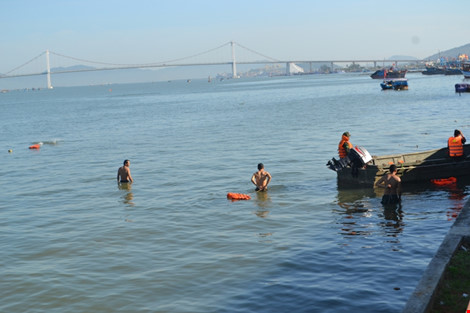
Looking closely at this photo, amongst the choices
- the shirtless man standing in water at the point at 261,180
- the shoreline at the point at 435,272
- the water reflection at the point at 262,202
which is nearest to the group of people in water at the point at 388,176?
the shirtless man standing in water at the point at 261,180

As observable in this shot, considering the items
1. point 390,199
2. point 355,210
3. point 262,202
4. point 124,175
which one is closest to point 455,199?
point 390,199

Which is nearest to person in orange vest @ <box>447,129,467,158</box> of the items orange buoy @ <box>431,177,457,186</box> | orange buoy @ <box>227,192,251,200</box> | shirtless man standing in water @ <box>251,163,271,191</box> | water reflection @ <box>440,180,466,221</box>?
orange buoy @ <box>431,177,457,186</box>

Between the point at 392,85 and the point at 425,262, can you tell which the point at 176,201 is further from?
the point at 392,85

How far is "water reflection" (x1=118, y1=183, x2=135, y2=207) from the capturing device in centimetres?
2180

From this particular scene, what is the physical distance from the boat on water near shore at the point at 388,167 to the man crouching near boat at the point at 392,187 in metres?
2.09

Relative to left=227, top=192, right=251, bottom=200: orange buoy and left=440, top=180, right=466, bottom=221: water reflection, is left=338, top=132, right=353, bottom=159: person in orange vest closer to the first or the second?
left=440, top=180, right=466, bottom=221: water reflection

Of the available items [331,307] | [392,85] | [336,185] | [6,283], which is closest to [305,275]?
[331,307]

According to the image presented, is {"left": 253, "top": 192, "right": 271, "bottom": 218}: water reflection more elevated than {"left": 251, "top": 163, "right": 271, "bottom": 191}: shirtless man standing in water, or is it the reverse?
{"left": 251, "top": 163, "right": 271, "bottom": 191}: shirtless man standing in water

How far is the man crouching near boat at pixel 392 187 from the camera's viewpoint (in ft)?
58.0

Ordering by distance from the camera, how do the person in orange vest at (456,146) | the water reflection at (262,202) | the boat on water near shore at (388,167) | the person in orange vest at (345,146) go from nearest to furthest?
the water reflection at (262,202) → the boat on water near shore at (388,167) → the person in orange vest at (345,146) → the person in orange vest at (456,146)

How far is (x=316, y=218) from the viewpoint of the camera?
17766mm

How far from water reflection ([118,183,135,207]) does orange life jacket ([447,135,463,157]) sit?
11.8 meters

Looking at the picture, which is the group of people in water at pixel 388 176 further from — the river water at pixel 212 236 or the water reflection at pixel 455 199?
the water reflection at pixel 455 199

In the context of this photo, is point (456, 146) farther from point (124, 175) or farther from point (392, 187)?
point (124, 175)
